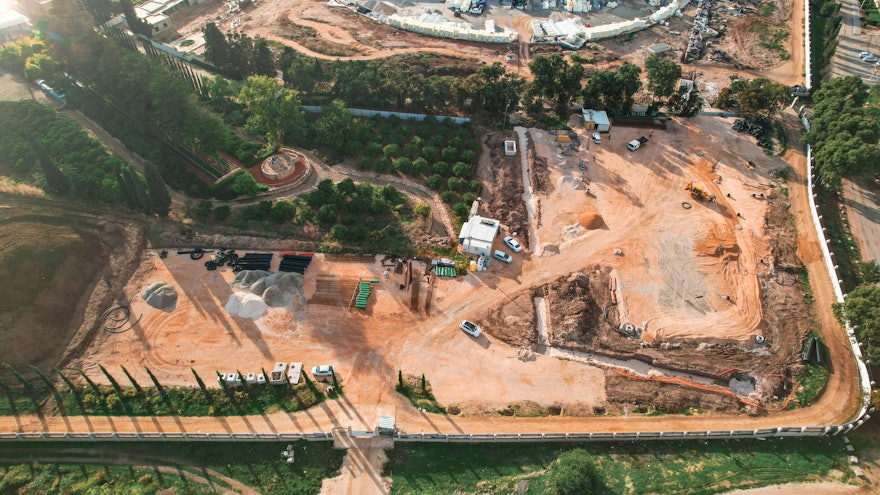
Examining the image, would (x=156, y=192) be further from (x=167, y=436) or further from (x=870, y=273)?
(x=870, y=273)

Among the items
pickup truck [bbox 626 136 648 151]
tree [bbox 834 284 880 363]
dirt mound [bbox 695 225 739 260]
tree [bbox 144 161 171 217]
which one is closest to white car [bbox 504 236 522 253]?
dirt mound [bbox 695 225 739 260]

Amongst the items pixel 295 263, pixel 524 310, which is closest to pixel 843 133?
pixel 524 310

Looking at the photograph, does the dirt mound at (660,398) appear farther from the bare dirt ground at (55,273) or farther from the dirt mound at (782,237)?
the bare dirt ground at (55,273)

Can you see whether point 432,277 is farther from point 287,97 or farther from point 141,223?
point 141,223

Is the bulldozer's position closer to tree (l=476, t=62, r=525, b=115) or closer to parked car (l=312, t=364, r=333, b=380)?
tree (l=476, t=62, r=525, b=115)

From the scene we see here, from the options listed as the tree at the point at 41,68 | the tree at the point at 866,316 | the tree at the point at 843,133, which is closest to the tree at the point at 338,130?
the tree at the point at 41,68
